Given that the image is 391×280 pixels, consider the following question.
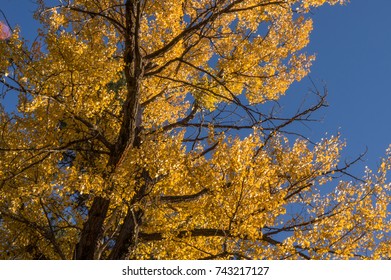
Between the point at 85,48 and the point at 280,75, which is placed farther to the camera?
the point at 280,75

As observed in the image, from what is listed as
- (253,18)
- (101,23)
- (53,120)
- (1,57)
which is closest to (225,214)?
(53,120)

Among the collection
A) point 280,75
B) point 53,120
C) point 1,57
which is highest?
point 280,75

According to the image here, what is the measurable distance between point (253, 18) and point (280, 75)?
5.26 feet

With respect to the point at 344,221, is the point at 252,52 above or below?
above

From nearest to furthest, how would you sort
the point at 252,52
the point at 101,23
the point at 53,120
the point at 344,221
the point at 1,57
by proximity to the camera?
the point at 344,221 → the point at 1,57 → the point at 53,120 → the point at 252,52 → the point at 101,23

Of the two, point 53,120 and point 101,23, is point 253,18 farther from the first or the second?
point 53,120

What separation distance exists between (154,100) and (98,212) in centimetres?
374

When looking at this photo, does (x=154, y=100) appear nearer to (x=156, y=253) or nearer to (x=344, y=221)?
(x=156, y=253)

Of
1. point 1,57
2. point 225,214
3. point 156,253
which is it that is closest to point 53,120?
point 1,57

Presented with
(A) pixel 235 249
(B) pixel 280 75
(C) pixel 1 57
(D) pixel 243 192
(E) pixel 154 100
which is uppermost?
(B) pixel 280 75

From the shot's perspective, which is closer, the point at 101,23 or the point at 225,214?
the point at 225,214

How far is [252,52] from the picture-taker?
29.5 ft

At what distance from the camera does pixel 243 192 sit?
19.3ft

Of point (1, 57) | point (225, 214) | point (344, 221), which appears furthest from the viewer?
point (1, 57)
